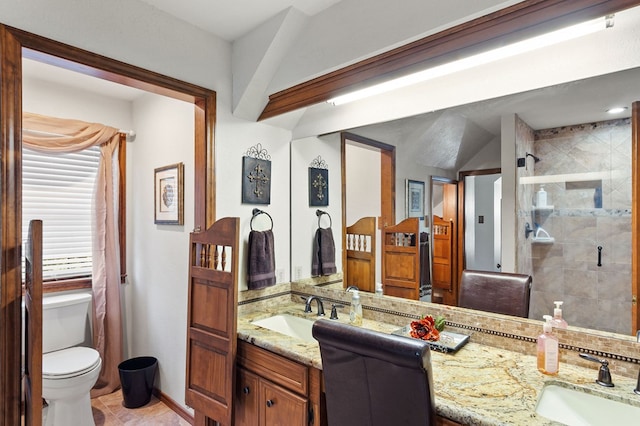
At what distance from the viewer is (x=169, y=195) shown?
2717mm

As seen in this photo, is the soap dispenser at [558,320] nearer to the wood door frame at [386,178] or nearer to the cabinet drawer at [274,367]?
the wood door frame at [386,178]

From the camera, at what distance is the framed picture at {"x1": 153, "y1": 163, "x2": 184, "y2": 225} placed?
2.61 m

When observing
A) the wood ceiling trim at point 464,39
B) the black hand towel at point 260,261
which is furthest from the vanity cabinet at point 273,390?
the wood ceiling trim at point 464,39

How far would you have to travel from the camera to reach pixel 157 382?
286cm

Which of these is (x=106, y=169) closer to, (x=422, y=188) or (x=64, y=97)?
(x=64, y=97)

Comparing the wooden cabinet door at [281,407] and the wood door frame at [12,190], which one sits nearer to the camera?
the wood door frame at [12,190]

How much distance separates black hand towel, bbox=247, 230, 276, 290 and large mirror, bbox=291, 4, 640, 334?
1.17m

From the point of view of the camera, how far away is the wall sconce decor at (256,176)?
229 cm

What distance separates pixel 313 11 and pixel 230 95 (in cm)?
72

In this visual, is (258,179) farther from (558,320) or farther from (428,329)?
(558,320)

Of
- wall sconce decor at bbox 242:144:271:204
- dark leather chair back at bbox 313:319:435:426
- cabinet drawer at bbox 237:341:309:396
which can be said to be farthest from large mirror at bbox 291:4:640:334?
wall sconce decor at bbox 242:144:271:204

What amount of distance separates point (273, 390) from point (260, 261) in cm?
79

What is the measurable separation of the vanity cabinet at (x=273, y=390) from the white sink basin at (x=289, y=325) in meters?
0.28

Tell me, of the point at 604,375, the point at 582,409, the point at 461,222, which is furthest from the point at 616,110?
the point at 582,409
